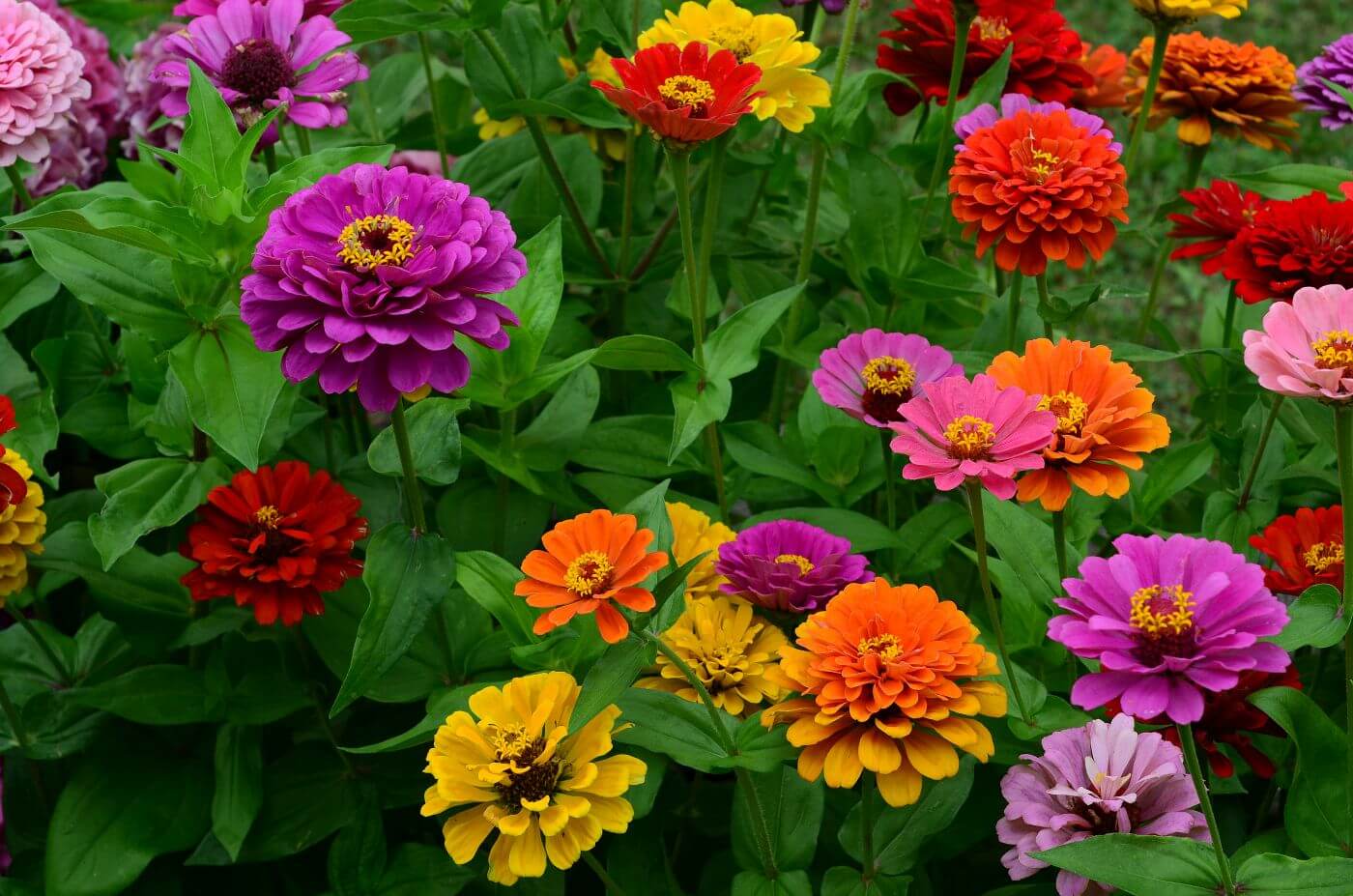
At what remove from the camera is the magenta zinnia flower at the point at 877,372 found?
1312 mm

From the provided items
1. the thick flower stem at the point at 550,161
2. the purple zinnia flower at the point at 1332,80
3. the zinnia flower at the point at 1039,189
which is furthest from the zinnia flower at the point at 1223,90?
the thick flower stem at the point at 550,161

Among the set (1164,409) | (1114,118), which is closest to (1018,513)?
(1164,409)

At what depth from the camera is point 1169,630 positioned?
0.85m

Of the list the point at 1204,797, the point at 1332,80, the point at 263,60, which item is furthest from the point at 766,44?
the point at 1204,797

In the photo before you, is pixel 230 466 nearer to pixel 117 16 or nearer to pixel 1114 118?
pixel 117 16

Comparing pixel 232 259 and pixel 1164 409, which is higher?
pixel 232 259

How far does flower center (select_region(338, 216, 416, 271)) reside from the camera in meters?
1.00

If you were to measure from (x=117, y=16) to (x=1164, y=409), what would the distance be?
6.90 feet

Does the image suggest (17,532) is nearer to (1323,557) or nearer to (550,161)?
(550,161)

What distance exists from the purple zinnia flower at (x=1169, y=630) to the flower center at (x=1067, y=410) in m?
0.14

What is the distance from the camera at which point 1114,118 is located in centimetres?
337

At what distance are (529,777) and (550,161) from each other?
889 mm

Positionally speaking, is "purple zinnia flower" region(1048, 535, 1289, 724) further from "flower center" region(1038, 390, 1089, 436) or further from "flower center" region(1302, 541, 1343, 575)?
"flower center" region(1302, 541, 1343, 575)

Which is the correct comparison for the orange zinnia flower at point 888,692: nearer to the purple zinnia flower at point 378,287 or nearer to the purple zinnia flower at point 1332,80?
the purple zinnia flower at point 378,287
